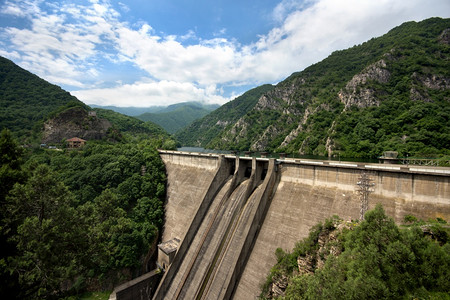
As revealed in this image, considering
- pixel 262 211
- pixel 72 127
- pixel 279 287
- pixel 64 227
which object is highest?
pixel 72 127

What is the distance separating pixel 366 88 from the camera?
7756 cm

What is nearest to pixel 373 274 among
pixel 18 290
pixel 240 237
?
pixel 240 237

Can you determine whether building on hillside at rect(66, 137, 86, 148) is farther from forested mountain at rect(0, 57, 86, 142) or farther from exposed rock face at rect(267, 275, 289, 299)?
exposed rock face at rect(267, 275, 289, 299)

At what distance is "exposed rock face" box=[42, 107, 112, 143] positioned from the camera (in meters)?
54.8

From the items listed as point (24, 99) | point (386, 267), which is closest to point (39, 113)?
point (24, 99)

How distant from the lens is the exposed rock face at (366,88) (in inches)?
2982

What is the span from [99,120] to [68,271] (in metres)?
64.5

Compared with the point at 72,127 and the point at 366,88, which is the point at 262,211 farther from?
the point at 366,88

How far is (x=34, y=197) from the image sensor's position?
38.6 ft

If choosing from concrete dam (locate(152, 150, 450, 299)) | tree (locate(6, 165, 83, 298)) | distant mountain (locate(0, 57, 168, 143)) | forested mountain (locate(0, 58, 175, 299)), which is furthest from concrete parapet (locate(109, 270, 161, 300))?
distant mountain (locate(0, 57, 168, 143))

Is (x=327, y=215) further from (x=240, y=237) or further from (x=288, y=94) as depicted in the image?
(x=288, y=94)

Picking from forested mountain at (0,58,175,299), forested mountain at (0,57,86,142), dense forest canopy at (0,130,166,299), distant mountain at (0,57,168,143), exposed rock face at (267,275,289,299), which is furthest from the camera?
forested mountain at (0,57,86,142)

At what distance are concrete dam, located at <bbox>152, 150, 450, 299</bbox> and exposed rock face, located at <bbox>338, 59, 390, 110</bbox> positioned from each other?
7615 centimetres

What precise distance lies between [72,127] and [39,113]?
1911 cm
